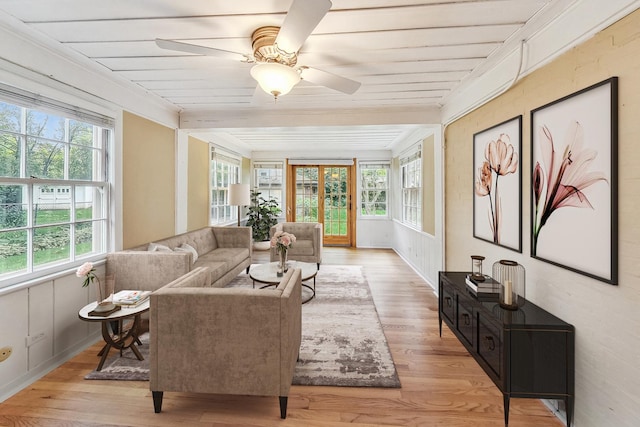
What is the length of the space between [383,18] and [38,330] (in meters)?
3.16

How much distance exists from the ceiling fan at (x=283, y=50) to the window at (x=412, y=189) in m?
3.15

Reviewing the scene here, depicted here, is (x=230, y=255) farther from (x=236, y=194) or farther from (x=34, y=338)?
(x=34, y=338)

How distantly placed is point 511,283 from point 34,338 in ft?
10.7

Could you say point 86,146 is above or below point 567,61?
below

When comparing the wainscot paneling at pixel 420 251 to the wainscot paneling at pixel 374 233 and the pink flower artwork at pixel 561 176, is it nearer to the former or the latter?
the wainscot paneling at pixel 374 233

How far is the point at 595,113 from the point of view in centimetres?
146

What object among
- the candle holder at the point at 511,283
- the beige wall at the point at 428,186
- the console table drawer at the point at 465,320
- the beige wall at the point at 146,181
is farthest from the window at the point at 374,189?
the candle holder at the point at 511,283

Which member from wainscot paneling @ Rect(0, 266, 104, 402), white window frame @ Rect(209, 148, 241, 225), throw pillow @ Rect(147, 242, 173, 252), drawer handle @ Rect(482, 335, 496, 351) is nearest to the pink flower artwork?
drawer handle @ Rect(482, 335, 496, 351)

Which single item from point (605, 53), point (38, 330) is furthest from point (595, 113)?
point (38, 330)

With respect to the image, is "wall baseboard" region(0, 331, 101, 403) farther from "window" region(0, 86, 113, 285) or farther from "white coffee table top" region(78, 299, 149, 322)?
"window" region(0, 86, 113, 285)

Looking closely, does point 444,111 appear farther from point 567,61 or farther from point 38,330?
point 38,330

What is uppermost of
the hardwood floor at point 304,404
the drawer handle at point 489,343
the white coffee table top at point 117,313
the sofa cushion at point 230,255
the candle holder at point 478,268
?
the candle holder at point 478,268

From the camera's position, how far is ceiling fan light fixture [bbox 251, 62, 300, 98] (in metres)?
1.78

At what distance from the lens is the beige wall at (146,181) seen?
2.98 m
